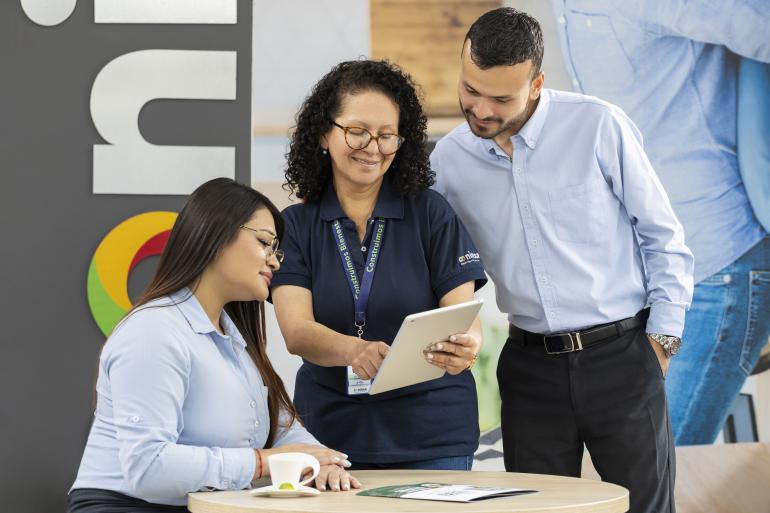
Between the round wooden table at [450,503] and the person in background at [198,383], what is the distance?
0.09 m

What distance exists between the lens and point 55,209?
386 centimetres

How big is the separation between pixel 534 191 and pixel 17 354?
2.41 m

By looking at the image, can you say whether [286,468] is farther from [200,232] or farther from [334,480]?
[200,232]

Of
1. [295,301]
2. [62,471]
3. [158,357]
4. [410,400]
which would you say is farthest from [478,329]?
[62,471]

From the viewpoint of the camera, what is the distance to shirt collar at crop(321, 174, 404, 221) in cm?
234

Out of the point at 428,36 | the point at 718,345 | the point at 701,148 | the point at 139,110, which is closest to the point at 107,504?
the point at 139,110

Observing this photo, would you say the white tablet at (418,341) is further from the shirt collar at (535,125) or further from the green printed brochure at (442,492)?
the shirt collar at (535,125)

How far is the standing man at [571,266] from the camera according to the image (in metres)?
2.39

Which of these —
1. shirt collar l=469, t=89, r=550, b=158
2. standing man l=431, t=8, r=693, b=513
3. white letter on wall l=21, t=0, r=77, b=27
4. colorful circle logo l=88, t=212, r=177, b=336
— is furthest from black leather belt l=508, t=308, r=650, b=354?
→ white letter on wall l=21, t=0, r=77, b=27


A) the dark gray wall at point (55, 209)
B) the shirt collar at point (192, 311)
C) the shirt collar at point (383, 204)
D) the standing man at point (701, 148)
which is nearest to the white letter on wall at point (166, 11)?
the dark gray wall at point (55, 209)

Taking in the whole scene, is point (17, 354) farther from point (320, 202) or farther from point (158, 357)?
point (158, 357)

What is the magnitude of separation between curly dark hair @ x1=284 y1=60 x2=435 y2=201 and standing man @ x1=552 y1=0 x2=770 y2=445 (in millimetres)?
2036

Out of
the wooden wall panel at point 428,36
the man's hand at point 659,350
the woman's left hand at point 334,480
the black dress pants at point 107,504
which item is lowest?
the black dress pants at point 107,504

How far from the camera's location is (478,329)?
7.31 ft
